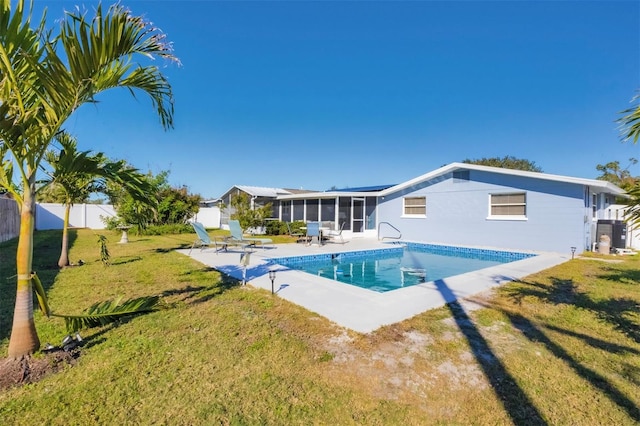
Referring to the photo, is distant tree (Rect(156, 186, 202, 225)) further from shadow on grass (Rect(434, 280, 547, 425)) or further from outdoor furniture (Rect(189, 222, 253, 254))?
shadow on grass (Rect(434, 280, 547, 425))

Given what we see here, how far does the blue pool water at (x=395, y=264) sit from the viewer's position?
376 inches

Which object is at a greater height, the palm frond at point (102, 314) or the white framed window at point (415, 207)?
the white framed window at point (415, 207)

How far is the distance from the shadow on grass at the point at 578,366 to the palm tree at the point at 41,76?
5649 millimetres

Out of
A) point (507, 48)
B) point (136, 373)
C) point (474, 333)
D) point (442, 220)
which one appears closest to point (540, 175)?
point (442, 220)

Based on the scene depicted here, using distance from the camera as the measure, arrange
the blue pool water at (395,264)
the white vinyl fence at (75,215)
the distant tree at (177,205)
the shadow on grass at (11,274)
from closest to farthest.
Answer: the shadow on grass at (11,274), the blue pool water at (395,264), the distant tree at (177,205), the white vinyl fence at (75,215)

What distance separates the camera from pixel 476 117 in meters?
23.8

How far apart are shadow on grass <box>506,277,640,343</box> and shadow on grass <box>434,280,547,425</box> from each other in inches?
Answer: 80.8

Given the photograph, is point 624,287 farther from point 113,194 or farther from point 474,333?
point 113,194

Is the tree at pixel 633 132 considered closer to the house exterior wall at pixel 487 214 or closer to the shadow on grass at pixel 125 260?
the house exterior wall at pixel 487 214

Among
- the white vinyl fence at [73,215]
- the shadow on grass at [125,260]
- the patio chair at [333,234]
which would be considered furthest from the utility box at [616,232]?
the white vinyl fence at [73,215]

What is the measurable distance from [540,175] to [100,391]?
52.3ft

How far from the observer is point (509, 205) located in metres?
14.8

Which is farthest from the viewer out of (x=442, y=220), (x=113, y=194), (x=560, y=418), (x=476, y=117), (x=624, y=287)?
(x=476, y=117)

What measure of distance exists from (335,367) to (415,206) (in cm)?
1650
